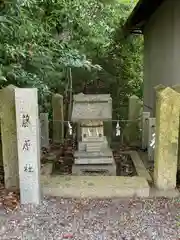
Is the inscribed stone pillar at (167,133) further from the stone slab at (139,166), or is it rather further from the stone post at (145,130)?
the stone post at (145,130)

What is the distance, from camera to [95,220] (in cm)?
351

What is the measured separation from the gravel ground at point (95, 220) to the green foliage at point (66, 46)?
142cm

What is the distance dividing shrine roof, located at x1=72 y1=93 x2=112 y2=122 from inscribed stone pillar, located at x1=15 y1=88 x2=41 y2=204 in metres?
1.24

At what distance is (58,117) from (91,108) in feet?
6.87

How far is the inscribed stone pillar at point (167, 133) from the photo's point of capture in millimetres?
4023

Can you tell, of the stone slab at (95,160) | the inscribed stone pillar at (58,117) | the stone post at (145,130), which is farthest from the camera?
the inscribed stone pillar at (58,117)

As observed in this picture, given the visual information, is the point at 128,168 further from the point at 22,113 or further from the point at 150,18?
the point at 150,18

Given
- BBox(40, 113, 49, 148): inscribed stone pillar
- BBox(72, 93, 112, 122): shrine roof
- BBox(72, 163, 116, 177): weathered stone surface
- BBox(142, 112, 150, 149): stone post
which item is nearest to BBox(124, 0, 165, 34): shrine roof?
BBox(142, 112, 150, 149): stone post

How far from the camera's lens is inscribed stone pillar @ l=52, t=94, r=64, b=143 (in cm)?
695

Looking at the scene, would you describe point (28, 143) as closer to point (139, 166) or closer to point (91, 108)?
point (91, 108)

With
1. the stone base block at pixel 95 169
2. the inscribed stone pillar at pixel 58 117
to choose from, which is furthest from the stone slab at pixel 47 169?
the inscribed stone pillar at pixel 58 117

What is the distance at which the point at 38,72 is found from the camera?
16.4 ft

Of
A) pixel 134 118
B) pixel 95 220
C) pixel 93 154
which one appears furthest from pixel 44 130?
pixel 95 220

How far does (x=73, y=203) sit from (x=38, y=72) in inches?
78.4
